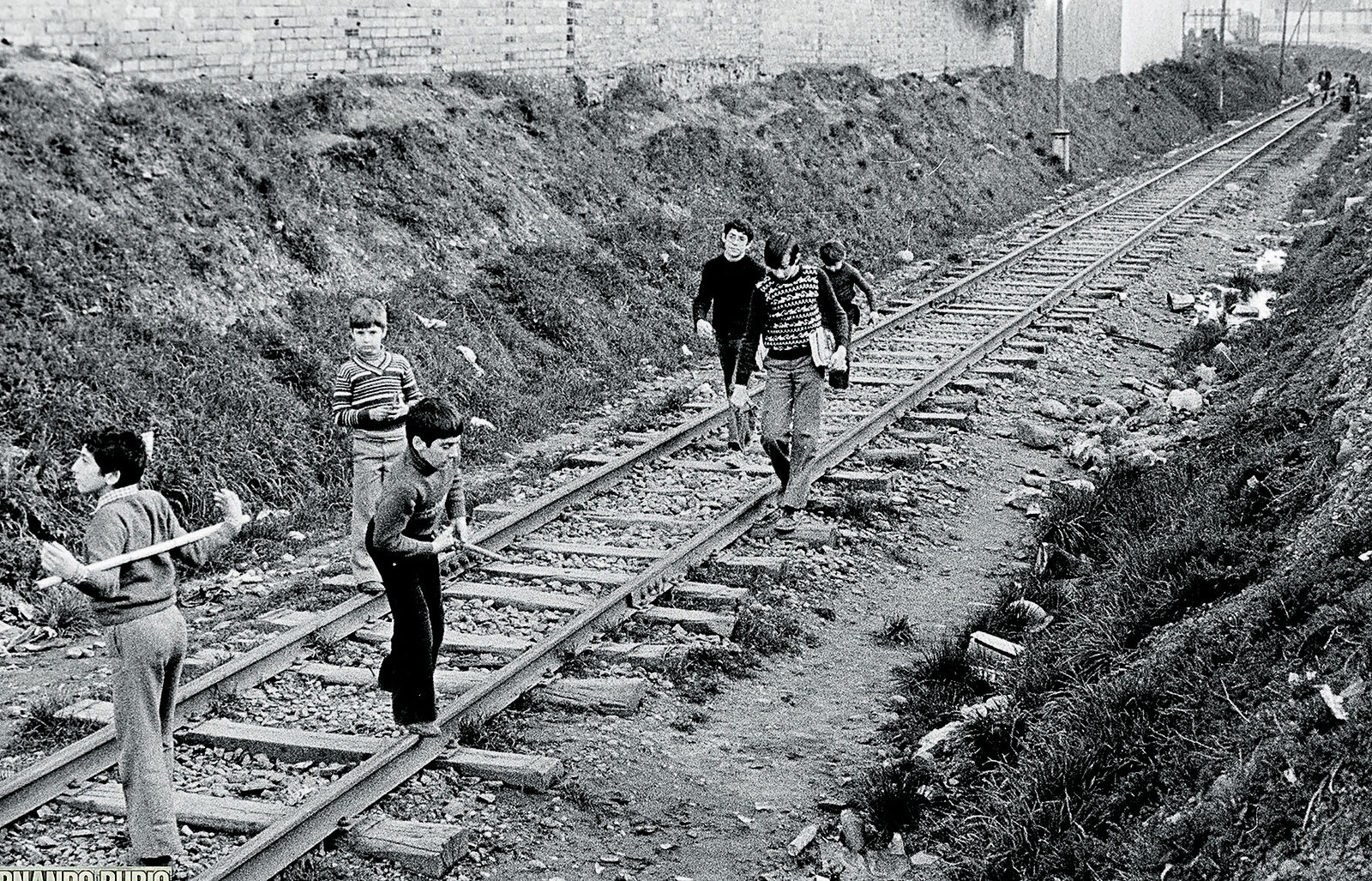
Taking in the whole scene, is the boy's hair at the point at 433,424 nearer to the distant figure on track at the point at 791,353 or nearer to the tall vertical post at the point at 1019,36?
the distant figure on track at the point at 791,353

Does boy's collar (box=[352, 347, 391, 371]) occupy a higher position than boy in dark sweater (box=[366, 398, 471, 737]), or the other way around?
boy's collar (box=[352, 347, 391, 371])

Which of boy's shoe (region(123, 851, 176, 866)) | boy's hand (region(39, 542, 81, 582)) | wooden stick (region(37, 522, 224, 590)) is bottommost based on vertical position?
boy's shoe (region(123, 851, 176, 866))

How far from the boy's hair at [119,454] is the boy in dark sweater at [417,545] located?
128cm

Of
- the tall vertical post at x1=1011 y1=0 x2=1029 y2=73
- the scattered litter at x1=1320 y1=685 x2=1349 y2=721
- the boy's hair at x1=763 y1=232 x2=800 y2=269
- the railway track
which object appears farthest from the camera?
the tall vertical post at x1=1011 y1=0 x2=1029 y2=73

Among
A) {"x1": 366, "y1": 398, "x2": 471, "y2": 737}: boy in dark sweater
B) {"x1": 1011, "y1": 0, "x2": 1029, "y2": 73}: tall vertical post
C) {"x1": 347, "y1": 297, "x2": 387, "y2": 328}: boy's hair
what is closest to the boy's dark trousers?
{"x1": 366, "y1": 398, "x2": 471, "y2": 737}: boy in dark sweater

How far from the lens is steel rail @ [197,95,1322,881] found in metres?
6.00

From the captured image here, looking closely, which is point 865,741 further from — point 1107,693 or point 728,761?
point 1107,693

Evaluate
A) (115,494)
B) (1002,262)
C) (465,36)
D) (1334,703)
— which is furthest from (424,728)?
(1002,262)

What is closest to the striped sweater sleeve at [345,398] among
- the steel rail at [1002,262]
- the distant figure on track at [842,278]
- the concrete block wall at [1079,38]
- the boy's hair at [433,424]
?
the boy's hair at [433,424]

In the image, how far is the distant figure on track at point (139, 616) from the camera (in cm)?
564

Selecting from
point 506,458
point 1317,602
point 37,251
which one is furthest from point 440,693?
point 37,251

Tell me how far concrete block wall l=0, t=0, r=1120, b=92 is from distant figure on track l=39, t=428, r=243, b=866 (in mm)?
10554

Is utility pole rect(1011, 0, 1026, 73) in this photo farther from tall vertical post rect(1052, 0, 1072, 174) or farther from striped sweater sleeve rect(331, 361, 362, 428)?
striped sweater sleeve rect(331, 361, 362, 428)

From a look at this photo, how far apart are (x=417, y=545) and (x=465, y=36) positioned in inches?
588
